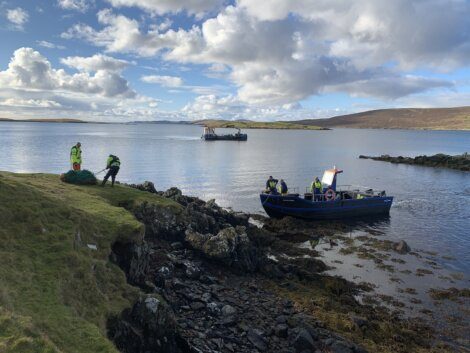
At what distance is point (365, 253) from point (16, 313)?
85.9ft

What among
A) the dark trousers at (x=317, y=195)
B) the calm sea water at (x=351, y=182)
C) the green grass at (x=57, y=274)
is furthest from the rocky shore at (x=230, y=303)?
the dark trousers at (x=317, y=195)

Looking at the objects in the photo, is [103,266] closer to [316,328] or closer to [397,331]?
[316,328]

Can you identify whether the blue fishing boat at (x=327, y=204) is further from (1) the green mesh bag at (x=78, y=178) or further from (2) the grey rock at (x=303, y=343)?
(2) the grey rock at (x=303, y=343)

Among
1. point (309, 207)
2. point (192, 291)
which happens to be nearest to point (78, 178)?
point (192, 291)

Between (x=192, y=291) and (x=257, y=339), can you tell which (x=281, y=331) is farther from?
(x=192, y=291)

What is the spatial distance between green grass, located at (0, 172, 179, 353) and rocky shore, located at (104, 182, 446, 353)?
91cm

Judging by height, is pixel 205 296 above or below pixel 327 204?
below

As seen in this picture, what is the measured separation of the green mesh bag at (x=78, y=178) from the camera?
26.0 meters

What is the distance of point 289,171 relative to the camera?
75.8 m

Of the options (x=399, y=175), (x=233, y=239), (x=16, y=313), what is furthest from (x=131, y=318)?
(x=399, y=175)

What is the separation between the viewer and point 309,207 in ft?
127

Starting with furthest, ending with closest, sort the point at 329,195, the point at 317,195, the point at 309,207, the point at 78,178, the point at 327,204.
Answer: the point at 329,195, the point at 317,195, the point at 327,204, the point at 309,207, the point at 78,178

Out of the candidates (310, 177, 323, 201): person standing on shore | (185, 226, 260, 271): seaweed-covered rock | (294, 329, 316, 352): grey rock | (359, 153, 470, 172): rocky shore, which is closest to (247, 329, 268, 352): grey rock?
(294, 329, 316, 352): grey rock

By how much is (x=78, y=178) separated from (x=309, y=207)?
2207cm
